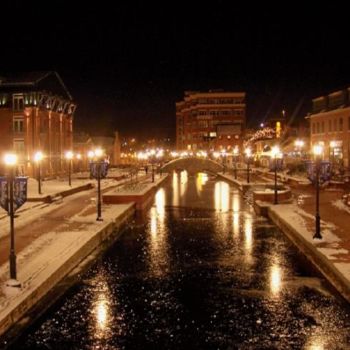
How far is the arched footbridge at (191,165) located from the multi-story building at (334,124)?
22809mm

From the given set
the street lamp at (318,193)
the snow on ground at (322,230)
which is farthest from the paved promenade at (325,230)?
the street lamp at (318,193)

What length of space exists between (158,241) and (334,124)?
43.7m

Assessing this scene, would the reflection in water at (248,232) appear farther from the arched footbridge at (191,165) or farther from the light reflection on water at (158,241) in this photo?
the arched footbridge at (191,165)

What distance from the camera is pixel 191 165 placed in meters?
92.2

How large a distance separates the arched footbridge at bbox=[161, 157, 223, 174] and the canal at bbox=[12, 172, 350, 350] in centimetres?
6438

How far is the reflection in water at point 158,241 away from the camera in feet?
59.5

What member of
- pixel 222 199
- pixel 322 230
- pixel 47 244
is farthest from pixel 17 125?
pixel 322 230

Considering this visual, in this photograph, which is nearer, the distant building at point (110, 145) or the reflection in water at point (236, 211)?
the reflection in water at point (236, 211)

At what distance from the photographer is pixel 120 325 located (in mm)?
12188

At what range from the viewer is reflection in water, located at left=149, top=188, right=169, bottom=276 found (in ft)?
59.5

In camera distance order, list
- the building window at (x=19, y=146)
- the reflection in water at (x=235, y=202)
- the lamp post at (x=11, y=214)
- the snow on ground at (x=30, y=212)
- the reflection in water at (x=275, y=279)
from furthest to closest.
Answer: the building window at (x=19, y=146)
the reflection in water at (x=235, y=202)
the snow on ground at (x=30, y=212)
the reflection in water at (x=275, y=279)
the lamp post at (x=11, y=214)

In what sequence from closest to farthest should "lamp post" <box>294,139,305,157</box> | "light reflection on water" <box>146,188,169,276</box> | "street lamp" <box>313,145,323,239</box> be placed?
"light reflection on water" <box>146,188,169,276</box>, "street lamp" <box>313,145,323,239</box>, "lamp post" <box>294,139,305,157</box>

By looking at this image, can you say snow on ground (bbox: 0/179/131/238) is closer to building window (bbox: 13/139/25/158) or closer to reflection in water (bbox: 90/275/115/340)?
reflection in water (bbox: 90/275/115/340)

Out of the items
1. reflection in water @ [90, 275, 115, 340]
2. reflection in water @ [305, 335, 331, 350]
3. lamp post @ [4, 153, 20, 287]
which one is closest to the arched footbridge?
reflection in water @ [90, 275, 115, 340]
